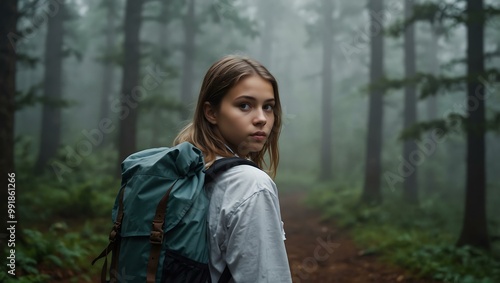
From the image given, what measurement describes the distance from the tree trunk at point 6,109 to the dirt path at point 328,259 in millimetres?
4847

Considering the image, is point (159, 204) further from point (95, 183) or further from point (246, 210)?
point (95, 183)

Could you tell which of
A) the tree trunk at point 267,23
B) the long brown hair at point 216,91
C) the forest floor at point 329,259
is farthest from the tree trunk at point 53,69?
the tree trunk at point 267,23

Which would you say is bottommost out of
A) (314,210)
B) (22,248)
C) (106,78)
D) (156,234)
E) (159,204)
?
(314,210)

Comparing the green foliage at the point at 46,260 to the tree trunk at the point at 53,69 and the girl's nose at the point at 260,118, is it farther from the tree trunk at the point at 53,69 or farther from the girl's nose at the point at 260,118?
the tree trunk at the point at 53,69

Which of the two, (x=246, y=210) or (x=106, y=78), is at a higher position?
(x=106, y=78)

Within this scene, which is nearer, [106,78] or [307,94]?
[106,78]

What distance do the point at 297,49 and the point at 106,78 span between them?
1189 inches

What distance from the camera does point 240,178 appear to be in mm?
1806

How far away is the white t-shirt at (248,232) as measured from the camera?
168cm

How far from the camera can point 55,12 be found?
18.7 m

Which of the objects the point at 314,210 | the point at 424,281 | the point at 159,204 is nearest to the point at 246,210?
the point at 159,204

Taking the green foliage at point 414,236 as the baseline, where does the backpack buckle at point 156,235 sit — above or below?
above

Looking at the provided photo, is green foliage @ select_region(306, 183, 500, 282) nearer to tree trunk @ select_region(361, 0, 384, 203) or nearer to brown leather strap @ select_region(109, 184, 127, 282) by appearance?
tree trunk @ select_region(361, 0, 384, 203)

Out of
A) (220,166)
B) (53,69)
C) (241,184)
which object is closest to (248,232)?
(241,184)
